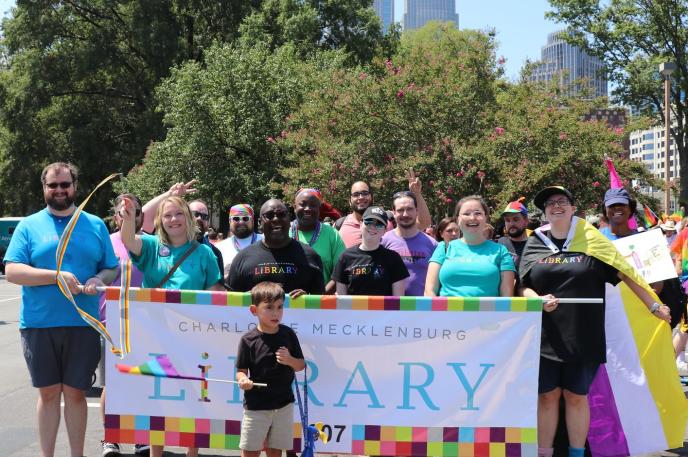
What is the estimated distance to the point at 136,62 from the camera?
126 feet

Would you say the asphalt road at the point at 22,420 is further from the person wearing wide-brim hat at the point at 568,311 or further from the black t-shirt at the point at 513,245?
the black t-shirt at the point at 513,245

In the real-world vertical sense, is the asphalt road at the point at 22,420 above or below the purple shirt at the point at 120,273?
below

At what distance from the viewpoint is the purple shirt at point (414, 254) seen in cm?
645

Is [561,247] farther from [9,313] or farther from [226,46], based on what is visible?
[226,46]

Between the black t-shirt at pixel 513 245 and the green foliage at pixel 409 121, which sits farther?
the green foliage at pixel 409 121

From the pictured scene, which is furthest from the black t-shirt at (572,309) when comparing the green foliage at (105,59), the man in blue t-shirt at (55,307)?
the green foliage at (105,59)

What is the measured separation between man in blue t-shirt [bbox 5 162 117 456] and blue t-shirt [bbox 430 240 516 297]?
88.0 inches

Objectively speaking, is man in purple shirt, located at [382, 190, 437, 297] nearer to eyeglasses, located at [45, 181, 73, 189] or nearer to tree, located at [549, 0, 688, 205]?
eyeglasses, located at [45, 181, 73, 189]

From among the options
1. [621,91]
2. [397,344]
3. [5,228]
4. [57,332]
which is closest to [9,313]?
[57,332]

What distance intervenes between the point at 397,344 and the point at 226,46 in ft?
81.2

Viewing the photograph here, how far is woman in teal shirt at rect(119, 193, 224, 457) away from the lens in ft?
18.3

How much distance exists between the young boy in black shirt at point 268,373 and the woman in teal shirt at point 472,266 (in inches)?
46.0

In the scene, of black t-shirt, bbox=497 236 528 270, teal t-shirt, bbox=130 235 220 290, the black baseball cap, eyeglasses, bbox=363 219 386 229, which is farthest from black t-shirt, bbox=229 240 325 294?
black t-shirt, bbox=497 236 528 270

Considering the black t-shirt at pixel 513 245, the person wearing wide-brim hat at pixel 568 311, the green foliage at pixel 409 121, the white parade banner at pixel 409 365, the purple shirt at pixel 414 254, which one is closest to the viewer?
the white parade banner at pixel 409 365
